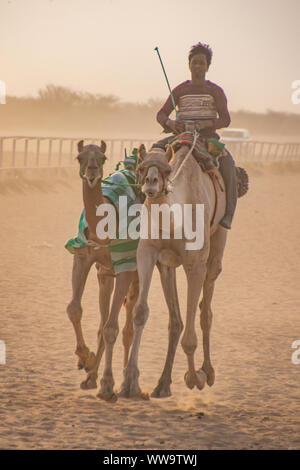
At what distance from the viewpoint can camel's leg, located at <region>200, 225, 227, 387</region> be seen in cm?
848

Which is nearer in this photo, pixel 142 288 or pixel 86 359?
pixel 142 288

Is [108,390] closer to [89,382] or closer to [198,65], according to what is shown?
[89,382]

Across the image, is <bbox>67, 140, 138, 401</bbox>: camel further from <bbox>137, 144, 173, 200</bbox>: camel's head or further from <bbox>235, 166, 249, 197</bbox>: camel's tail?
<bbox>235, 166, 249, 197</bbox>: camel's tail

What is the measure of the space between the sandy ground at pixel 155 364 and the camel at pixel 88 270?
411 millimetres

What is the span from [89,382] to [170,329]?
1.08 meters

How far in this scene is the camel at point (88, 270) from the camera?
7039 mm

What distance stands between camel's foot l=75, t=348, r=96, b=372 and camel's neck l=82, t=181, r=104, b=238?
54.6 inches

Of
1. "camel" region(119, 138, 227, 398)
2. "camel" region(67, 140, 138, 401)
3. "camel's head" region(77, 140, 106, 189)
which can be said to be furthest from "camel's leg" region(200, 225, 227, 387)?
"camel's head" region(77, 140, 106, 189)

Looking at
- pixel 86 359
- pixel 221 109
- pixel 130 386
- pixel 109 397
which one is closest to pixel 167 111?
pixel 221 109

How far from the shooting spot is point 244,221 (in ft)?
81.8

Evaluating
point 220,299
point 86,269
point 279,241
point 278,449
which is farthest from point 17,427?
point 279,241

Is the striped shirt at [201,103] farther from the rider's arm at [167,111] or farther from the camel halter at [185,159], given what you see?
the camel halter at [185,159]

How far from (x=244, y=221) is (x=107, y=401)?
18.0 m

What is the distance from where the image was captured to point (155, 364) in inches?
373
